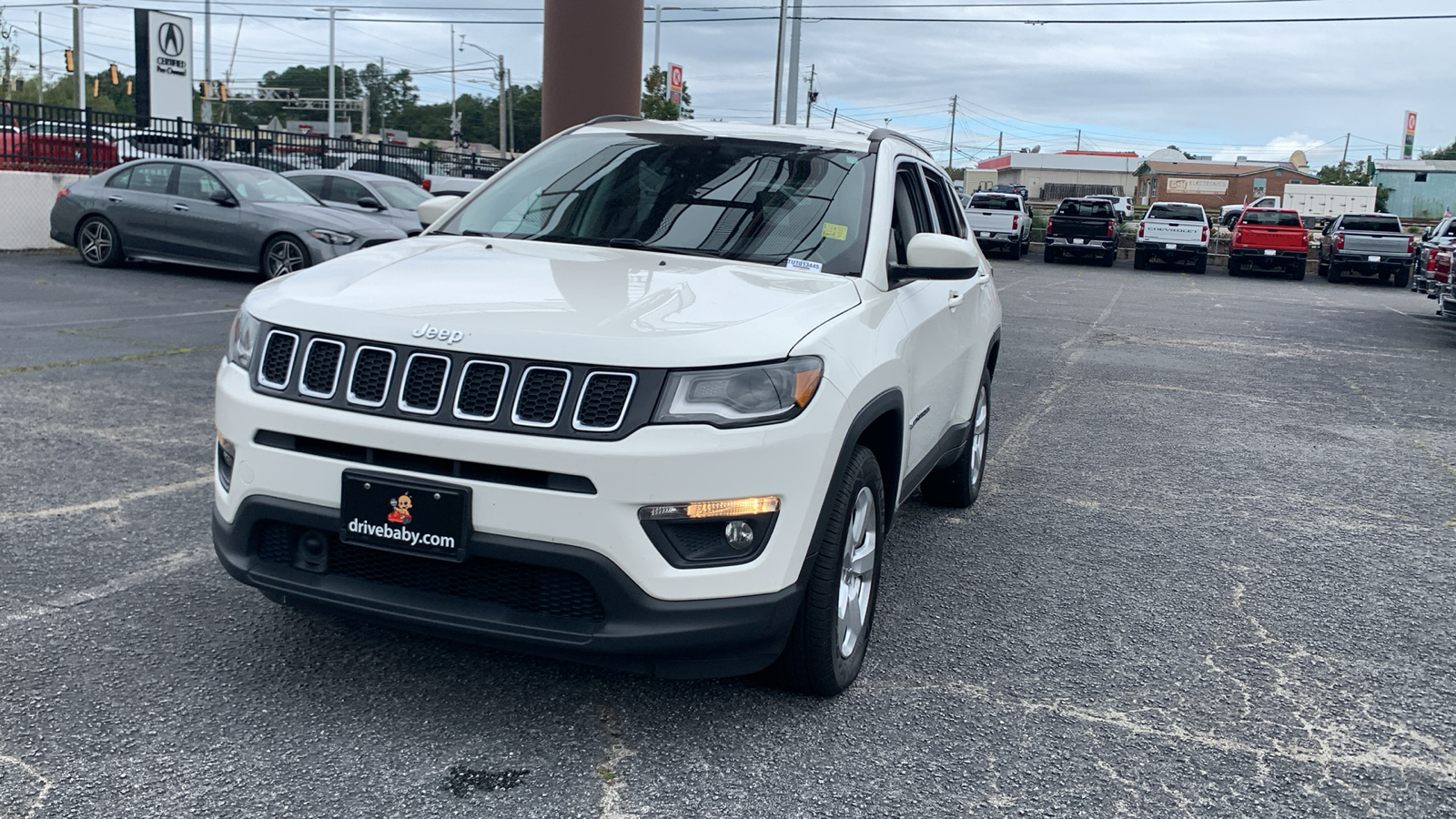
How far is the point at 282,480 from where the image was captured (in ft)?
10.3

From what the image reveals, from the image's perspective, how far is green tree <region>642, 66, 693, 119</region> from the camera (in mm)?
42125

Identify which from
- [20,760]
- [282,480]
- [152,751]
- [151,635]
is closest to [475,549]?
[282,480]

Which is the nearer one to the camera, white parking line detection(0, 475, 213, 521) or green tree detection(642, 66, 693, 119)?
white parking line detection(0, 475, 213, 521)

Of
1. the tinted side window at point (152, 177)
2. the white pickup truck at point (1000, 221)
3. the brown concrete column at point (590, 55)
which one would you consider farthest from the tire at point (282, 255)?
the white pickup truck at point (1000, 221)

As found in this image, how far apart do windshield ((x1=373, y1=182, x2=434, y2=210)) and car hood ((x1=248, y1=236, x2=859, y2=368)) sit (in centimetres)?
1406

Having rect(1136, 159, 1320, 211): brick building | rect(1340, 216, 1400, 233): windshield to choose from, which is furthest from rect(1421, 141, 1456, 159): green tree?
rect(1340, 216, 1400, 233): windshield

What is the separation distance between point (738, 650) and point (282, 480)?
1255 mm

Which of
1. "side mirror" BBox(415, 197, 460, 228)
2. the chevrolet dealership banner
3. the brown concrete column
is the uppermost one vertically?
the chevrolet dealership banner

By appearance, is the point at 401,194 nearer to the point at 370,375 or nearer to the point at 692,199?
the point at 692,199

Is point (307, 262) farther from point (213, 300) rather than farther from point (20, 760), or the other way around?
point (20, 760)

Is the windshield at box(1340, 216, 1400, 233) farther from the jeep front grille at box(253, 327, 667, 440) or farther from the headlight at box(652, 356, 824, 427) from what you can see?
the jeep front grille at box(253, 327, 667, 440)

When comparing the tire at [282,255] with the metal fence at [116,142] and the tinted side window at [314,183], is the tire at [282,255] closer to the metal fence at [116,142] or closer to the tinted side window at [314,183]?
the tinted side window at [314,183]

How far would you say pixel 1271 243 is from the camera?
31047 millimetres

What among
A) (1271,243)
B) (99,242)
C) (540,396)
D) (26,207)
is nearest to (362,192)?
(99,242)
